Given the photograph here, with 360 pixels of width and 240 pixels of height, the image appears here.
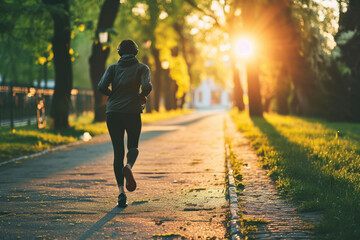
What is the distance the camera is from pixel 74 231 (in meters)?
5.16

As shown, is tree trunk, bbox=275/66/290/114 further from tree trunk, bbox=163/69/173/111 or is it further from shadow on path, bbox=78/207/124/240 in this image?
shadow on path, bbox=78/207/124/240

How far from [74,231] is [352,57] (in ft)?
57.8

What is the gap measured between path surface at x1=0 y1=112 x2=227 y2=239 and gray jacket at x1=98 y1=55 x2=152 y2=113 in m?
1.27

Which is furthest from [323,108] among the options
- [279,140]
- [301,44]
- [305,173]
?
[305,173]

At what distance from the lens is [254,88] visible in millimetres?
26453

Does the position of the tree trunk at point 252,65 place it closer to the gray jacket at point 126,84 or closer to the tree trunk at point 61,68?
the tree trunk at point 61,68

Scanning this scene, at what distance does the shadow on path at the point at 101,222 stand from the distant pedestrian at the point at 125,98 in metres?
0.20

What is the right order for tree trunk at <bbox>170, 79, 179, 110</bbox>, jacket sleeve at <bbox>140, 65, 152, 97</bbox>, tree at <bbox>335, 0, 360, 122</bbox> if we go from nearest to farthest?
jacket sleeve at <bbox>140, 65, 152, 97</bbox>, tree at <bbox>335, 0, 360, 122</bbox>, tree trunk at <bbox>170, 79, 179, 110</bbox>

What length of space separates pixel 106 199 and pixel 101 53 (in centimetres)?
1816

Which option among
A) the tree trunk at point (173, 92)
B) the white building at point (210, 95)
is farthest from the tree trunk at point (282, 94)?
the white building at point (210, 95)

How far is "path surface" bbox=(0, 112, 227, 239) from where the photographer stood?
5195 millimetres

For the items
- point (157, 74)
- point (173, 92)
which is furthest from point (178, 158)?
point (173, 92)

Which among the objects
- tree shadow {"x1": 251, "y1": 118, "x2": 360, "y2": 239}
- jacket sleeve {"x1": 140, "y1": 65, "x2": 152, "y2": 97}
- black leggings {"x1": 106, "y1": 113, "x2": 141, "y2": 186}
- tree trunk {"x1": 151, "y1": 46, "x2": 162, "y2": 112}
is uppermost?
tree trunk {"x1": 151, "y1": 46, "x2": 162, "y2": 112}

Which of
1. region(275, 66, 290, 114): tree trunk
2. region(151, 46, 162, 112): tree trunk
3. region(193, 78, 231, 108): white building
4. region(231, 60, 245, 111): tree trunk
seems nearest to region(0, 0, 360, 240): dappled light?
region(275, 66, 290, 114): tree trunk
